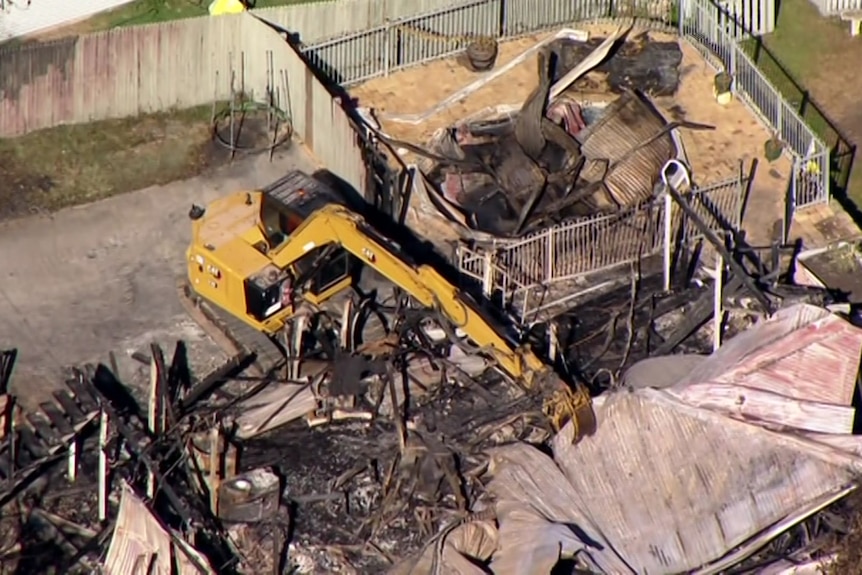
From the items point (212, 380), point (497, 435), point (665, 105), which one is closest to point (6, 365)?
point (212, 380)

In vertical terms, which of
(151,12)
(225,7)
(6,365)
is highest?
(225,7)

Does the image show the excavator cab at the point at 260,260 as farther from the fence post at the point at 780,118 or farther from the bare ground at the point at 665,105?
the fence post at the point at 780,118

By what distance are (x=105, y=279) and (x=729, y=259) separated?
13.0 m

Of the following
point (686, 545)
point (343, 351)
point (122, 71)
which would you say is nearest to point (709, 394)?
point (686, 545)

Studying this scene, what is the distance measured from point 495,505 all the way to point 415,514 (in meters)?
1.52

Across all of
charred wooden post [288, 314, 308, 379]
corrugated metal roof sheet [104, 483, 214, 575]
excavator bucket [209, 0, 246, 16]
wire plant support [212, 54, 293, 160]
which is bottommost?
corrugated metal roof sheet [104, 483, 214, 575]

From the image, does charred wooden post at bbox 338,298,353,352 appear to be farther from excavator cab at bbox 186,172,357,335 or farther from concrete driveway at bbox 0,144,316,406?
concrete driveway at bbox 0,144,316,406

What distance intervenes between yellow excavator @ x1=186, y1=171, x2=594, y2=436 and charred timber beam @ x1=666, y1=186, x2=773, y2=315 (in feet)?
14.5

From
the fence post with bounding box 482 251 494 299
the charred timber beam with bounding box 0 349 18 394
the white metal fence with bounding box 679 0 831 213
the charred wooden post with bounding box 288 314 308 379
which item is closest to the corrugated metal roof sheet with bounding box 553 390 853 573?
the fence post with bounding box 482 251 494 299

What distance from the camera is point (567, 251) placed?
192 feet

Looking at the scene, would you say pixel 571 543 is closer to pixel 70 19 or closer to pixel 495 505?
pixel 495 505

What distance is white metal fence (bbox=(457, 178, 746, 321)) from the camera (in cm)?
5769

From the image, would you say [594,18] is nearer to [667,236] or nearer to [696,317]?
[667,236]

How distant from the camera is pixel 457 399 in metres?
54.9
